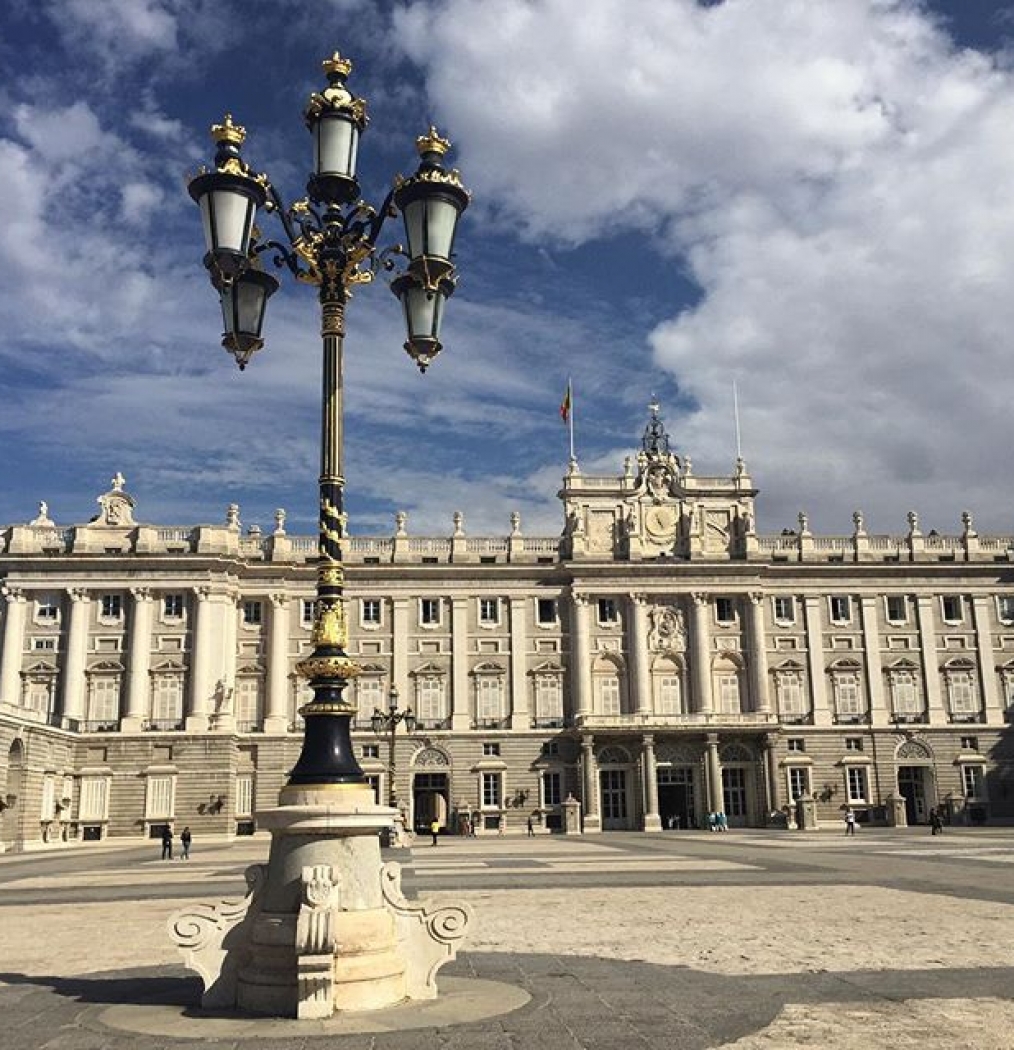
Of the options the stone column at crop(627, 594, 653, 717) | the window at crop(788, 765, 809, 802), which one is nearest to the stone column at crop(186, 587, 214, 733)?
the stone column at crop(627, 594, 653, 717)

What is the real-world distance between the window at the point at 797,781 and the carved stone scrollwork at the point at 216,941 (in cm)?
5391

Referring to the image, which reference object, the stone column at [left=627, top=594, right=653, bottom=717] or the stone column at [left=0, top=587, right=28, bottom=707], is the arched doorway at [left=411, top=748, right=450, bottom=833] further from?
the stone column at [left=0, top=587, right=28, bottom=707]

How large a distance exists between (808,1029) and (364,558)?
53.8 meters

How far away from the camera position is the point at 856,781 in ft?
194

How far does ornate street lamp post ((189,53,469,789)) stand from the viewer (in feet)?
31.7

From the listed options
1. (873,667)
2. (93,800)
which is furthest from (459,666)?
(873,667)

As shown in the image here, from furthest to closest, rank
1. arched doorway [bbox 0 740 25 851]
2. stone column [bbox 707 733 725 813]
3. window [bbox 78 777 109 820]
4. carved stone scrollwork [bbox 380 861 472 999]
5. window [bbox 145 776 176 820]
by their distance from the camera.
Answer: stone column [bbox 707 733 725 813]
window [bbox 145 776 176 820]
window [bbox 78 777 109 820]
arched doorway [bbox 0 740 25 851]
carved stone scrollwork [bbox 380 861 472 999]

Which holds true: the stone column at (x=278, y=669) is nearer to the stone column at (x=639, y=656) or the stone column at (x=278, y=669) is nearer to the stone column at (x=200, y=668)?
the stone column at (x=200, y=668)

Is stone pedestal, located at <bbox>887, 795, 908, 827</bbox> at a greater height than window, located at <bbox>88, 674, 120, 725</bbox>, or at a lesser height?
lesser

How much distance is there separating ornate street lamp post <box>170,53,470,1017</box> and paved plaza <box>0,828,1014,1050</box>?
427 millimetres

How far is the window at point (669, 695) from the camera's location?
59156 mm

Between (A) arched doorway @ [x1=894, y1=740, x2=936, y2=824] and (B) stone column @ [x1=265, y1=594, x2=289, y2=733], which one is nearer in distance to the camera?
(B) stone column @ [x1=265, y1=594, x2=289, y2=733]

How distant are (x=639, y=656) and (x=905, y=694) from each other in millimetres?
15247

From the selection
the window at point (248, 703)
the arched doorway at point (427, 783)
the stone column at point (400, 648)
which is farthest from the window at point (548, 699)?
the window at point (248, 703)
